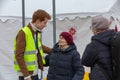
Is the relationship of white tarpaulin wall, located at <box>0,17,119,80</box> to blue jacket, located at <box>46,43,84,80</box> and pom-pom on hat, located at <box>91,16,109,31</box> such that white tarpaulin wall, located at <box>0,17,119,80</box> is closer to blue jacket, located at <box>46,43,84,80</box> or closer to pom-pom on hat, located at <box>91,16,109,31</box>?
blue jacket, located at <box>46,43,84,80</box>

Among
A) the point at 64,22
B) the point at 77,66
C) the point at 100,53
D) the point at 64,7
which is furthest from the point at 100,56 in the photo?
the point at 64,7

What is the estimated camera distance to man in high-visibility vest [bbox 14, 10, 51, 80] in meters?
5.09

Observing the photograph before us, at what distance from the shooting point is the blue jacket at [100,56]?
15.0 ft

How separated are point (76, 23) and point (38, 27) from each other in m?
4.07

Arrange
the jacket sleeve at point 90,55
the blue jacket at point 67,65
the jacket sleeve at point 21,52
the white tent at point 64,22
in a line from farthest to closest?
the white tent at point 64,22 → the blue jacket at point 67,65 → the jacket sleeve at point 21,52 → the jacket sleeve at point 90,55

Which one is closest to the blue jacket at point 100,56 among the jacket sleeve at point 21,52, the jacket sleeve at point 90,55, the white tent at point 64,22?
the jacket sleeve at point 90,55

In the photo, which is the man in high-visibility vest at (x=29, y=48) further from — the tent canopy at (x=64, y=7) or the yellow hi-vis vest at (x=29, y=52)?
the tent canopy at (x=64, y=7)

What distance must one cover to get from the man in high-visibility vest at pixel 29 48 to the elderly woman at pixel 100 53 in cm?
84

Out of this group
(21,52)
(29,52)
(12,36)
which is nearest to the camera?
(21,52)

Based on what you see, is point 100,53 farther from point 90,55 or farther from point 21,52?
point 21,52

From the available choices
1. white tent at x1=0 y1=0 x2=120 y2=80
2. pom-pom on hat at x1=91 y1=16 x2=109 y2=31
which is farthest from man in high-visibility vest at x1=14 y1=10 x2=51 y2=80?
white tent at x1=0 y1=0 x2=120 y2=80

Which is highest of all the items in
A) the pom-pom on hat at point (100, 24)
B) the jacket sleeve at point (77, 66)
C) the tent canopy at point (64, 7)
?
the pom-pom on hat at point (100, 24)

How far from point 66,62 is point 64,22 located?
13.5ft

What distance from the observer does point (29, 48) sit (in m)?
5.21
